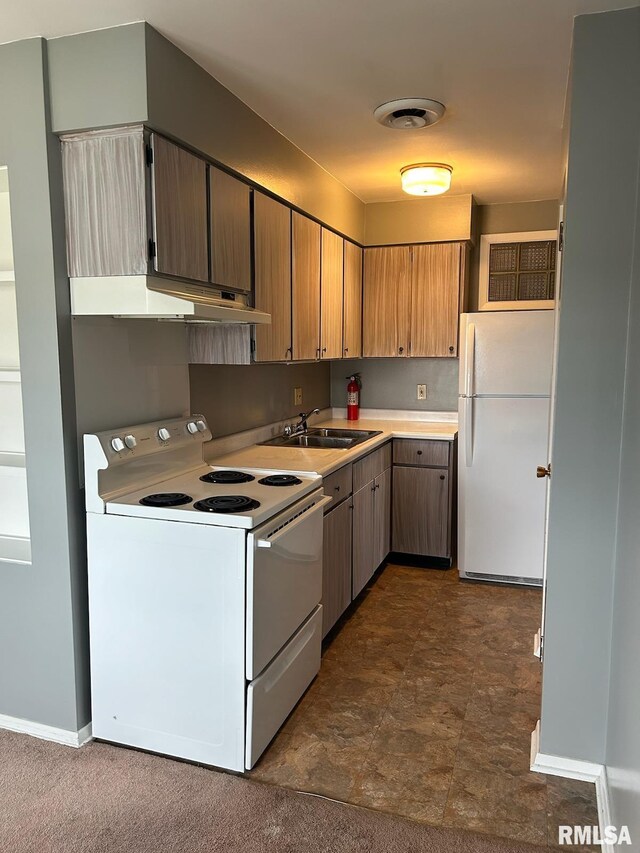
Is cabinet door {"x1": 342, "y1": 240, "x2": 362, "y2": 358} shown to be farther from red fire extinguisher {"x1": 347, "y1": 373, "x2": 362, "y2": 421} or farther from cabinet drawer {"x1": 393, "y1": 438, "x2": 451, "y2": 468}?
cabinet drawer {"x1": 393, "y1": 438, "x2": 451, "y2": 468}

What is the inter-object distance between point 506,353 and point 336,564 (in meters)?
1.65

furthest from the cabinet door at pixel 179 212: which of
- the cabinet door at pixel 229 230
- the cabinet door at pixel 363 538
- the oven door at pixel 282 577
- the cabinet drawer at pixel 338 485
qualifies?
the cabinet door at pixel 363 538

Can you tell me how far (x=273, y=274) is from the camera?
305 cm

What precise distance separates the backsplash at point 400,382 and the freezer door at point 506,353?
2.82 ft

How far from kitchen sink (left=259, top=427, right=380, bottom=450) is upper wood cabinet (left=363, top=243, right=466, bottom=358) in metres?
0.75

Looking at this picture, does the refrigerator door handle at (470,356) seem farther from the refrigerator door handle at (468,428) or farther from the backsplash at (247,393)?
the backsplash at (247,393)

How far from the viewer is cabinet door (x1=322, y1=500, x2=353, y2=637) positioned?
2.97 m

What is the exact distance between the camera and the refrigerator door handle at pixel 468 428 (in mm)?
3818

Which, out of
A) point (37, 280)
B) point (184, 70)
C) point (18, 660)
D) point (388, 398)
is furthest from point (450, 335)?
point (18, 660)

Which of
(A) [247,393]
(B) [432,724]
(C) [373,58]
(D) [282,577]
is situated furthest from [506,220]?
(B) [432,724]

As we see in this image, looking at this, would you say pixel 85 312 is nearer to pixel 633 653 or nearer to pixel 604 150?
pixel 604 150

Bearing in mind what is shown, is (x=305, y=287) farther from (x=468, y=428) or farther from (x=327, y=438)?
(x=468, y=428)

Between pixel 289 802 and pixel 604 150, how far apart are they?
230 centimetres

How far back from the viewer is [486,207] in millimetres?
4543
